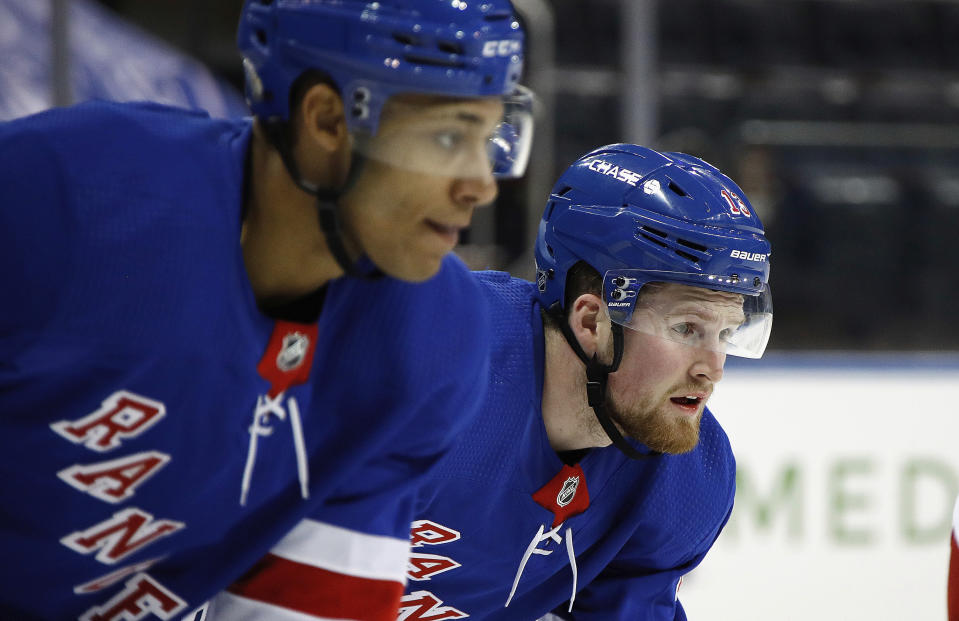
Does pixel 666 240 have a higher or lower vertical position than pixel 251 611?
higher

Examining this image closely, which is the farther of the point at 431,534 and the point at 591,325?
the point at 591,325

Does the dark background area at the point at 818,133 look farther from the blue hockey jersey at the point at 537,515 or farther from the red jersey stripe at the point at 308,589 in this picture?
the red jersey stripe at the point at 308,589

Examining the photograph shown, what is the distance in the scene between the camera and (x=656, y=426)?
174 cm

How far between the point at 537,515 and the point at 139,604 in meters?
0.67

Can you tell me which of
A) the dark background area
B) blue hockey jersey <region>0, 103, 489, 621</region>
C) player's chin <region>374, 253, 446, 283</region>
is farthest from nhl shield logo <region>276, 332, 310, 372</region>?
the dark background area

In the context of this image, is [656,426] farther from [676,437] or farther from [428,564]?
[428,564]

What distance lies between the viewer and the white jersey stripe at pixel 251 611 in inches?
53.2

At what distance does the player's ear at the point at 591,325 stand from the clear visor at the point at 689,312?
0.07 meters

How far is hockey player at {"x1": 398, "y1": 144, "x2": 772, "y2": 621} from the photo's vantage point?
1.70 meters

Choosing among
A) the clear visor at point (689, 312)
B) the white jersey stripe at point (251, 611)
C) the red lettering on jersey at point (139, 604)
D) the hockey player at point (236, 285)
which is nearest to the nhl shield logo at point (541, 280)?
the clear visor at point (689, 312)

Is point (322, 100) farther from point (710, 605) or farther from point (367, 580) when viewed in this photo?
point (710, 605)

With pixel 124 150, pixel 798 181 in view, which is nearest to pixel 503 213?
pixel 798 181

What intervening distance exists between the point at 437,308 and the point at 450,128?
265 millimetres

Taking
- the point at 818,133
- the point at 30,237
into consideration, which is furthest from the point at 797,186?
the point at 30,237
